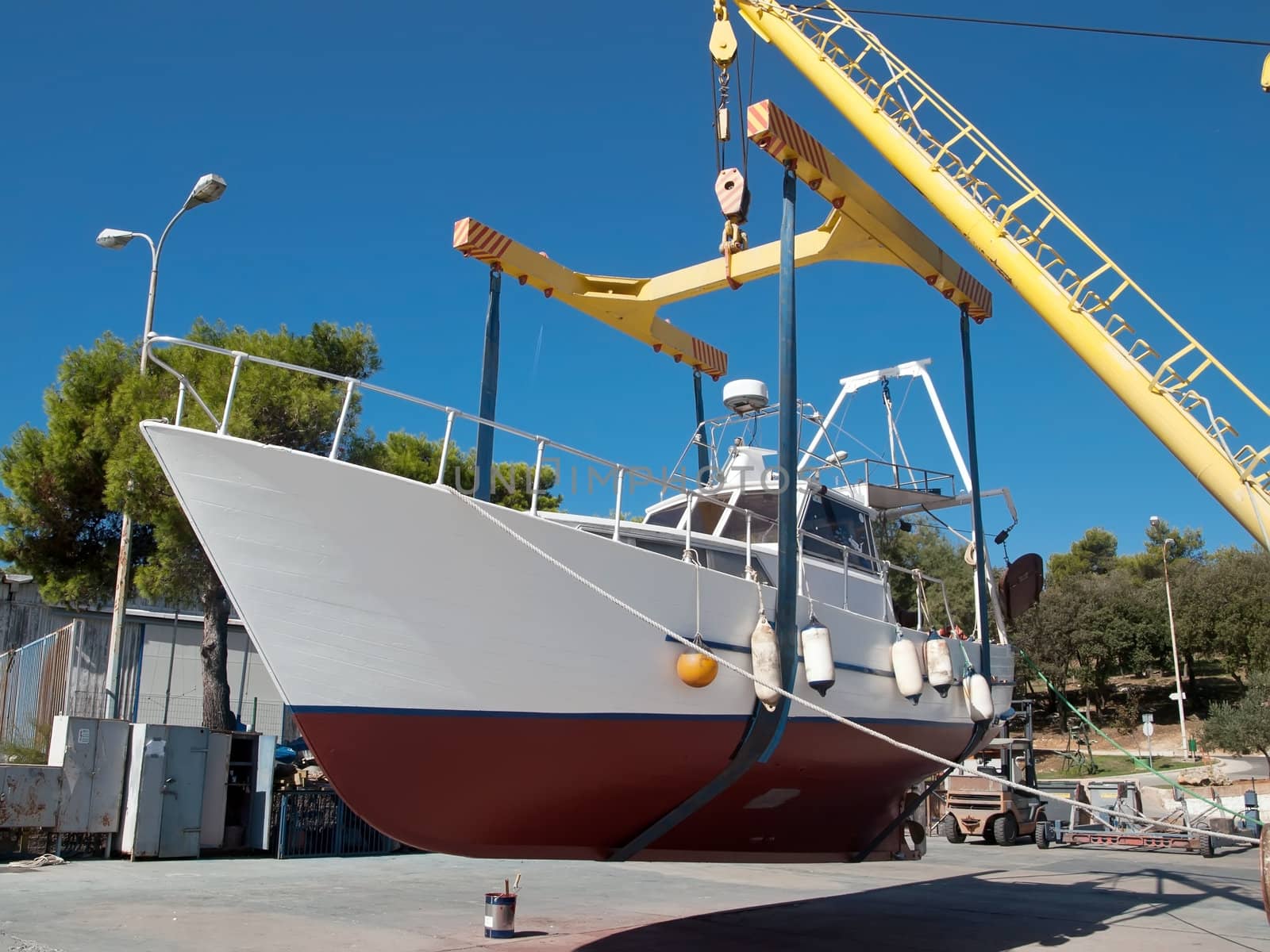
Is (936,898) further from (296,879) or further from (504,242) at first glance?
(504,242)

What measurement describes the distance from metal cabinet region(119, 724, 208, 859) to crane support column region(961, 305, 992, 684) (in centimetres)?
949

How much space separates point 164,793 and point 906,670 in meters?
9.16

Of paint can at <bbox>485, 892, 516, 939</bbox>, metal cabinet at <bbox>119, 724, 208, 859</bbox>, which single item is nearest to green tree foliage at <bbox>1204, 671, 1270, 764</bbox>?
paint can at <bbox>485, 892, 516, 939</bbox>

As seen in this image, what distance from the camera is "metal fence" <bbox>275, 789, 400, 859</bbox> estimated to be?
13.0 meters

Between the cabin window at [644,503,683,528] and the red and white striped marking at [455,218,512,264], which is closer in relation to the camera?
the red and white striped marking at [455,218,512,264]

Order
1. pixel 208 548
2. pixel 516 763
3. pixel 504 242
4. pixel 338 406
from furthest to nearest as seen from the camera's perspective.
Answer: pixel 338 406 → pixel 504 242 → pixel 516 763 → pixel 208 548

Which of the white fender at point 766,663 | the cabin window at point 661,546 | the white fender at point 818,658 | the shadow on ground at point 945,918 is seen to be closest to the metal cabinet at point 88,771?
the shadow on ground at point 945,918

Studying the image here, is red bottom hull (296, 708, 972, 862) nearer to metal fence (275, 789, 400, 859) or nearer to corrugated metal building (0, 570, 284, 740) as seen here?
metal fence (275, 789, 400, 859)

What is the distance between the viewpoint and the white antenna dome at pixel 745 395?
10383 millimetres

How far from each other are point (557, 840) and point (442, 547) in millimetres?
2186

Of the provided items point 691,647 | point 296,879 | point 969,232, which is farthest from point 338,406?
point 691,647

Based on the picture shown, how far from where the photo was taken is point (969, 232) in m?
11.7

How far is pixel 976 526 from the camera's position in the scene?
9742 mm

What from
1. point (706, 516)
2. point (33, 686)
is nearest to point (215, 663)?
point (33, 686)
